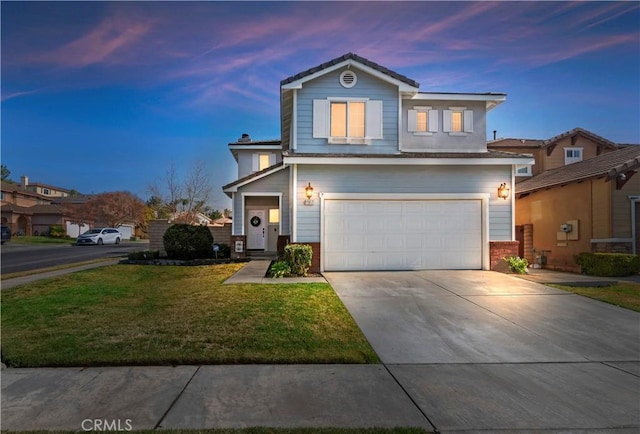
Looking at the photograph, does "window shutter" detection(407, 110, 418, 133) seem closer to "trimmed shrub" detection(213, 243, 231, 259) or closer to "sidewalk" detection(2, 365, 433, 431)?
"sidewalk" detection(2, 365, 433, 431)

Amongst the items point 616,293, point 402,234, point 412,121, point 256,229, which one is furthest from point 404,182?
point 256,229

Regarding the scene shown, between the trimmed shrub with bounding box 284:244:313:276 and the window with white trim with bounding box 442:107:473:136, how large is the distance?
7181 millimetres

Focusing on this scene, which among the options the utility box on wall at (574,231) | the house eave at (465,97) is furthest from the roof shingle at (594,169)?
the house eave at (465,97)

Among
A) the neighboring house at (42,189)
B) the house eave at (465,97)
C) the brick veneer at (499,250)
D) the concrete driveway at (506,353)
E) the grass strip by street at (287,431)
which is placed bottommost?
the concrete driveway at (506,353)

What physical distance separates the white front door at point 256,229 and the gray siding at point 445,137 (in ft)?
28.2

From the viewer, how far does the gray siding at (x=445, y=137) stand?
12.7 meters

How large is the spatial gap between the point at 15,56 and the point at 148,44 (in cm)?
464

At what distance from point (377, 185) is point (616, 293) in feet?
22.3

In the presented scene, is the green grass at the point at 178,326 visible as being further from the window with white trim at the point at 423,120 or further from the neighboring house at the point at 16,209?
the neighboring house at the point at 16,209

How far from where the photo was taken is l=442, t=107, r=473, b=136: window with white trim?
12922mm

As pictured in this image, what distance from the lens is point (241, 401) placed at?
3369 mm

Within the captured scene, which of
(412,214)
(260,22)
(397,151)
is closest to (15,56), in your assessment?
(260,22)

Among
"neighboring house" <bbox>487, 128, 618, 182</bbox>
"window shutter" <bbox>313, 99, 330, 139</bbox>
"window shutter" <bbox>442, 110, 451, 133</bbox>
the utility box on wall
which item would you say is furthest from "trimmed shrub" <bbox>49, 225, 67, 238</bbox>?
the utility box on wall

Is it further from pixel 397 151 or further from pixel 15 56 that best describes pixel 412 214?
pixel 15 56
